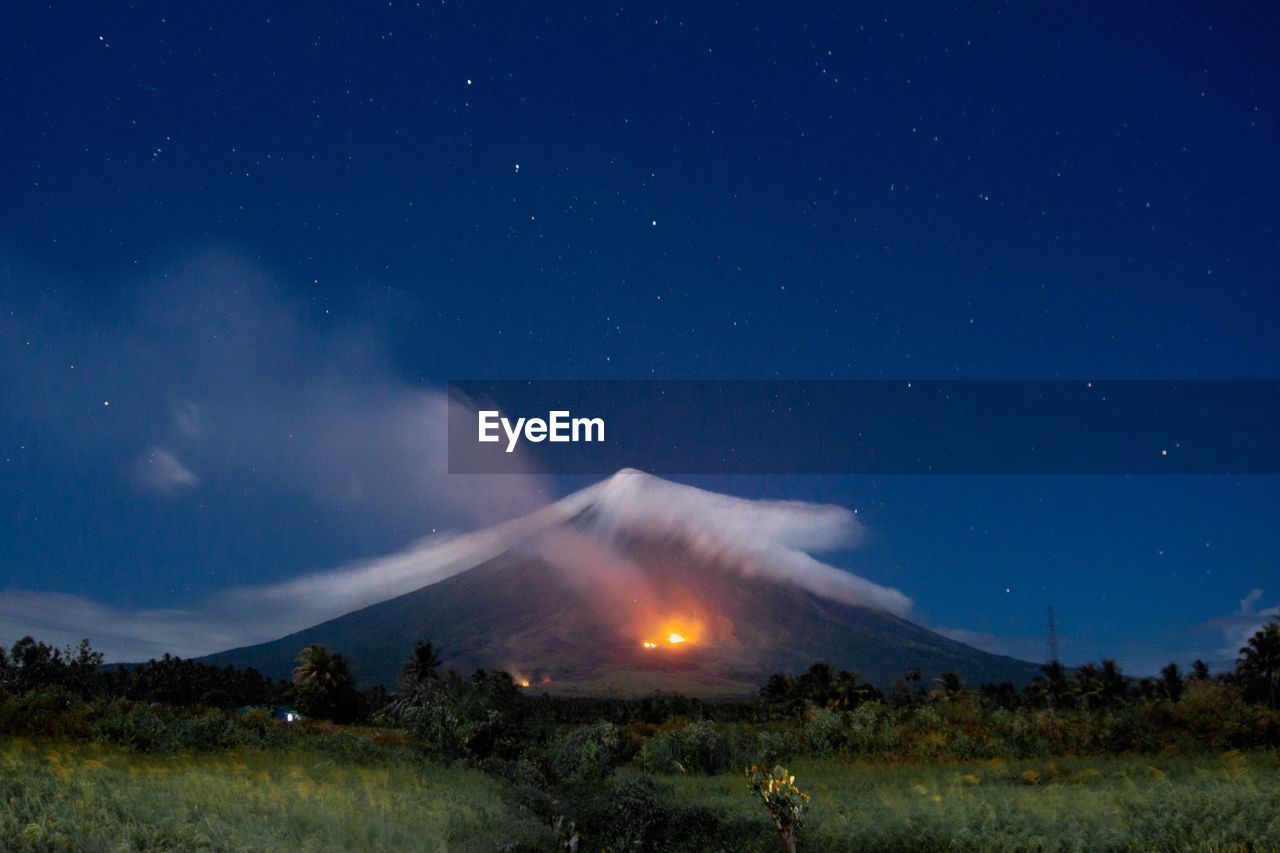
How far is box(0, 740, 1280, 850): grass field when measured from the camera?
11305 millimetres

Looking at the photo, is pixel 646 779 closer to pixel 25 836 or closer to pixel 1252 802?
pixel 1252 802

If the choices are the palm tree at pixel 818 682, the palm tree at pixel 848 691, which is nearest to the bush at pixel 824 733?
Result: the palm tree at pixel 848 691

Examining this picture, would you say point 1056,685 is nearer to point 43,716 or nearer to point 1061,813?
point 1061,813

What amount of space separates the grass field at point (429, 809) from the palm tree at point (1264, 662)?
8200 cm

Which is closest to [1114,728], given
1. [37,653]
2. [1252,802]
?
[1252,802]

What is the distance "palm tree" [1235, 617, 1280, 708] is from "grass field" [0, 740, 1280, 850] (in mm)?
81999

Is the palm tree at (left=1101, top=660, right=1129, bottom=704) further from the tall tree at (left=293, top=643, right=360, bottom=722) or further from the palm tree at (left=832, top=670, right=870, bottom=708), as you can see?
the tall tree at (left=293, top=643, right=360, bottom=722)

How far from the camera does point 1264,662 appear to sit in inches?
3533

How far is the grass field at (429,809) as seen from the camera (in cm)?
1130

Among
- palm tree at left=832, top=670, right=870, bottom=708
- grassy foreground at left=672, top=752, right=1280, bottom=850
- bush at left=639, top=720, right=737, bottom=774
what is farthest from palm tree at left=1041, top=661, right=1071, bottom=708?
grassy foreground at left=672, top=752, right=1280, bottom=850

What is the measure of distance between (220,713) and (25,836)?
18271 mm

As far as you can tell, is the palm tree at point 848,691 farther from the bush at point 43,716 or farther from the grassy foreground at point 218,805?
the bush at point 43,716

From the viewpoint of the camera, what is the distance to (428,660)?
3526 inches

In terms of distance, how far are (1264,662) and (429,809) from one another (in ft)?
330
